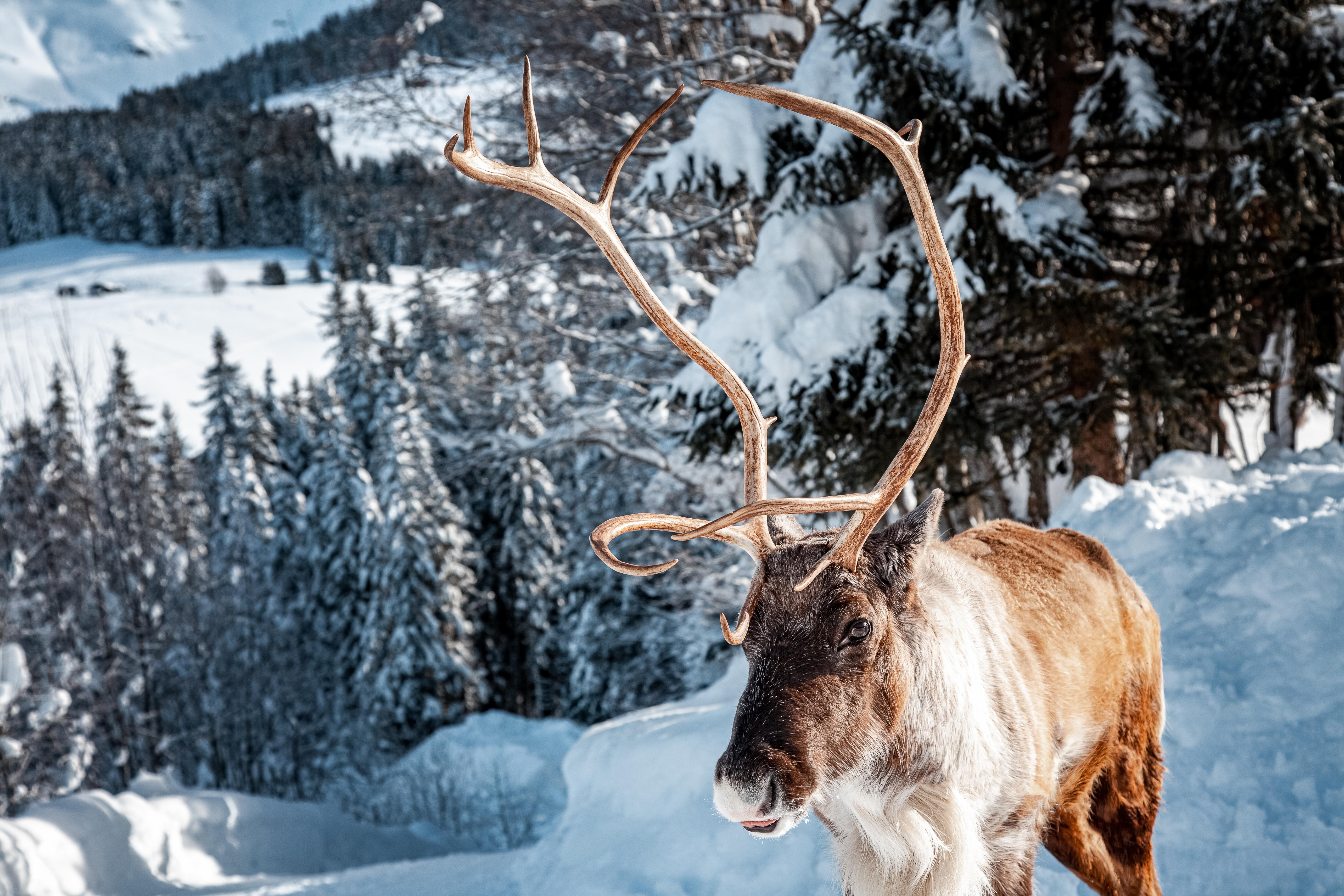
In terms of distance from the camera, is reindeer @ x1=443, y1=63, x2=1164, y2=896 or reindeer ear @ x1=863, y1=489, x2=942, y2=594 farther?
reindeer ear @ x1=863, y1=489, x2=942, y2=594

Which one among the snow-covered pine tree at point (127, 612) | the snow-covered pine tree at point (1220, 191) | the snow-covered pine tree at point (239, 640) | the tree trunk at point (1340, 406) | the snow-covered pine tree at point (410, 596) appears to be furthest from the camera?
the snow-covered pine tree at point (410, 596)

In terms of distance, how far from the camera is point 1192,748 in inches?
139

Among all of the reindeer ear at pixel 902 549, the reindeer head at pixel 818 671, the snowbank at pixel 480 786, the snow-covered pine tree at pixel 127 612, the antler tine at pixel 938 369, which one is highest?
the antler tine at pixel 938 369

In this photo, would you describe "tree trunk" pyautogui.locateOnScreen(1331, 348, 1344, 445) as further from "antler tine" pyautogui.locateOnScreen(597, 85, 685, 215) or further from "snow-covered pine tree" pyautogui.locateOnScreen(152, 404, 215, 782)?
"snow-covered pine tree" pyautogui.locateOnScreen(152, 404, 215, 782)

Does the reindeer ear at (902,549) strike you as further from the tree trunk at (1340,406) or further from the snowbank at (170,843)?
the snowbank at (170,843)

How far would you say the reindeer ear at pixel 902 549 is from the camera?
6.98 ft

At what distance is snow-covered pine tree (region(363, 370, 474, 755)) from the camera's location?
25.7 metres

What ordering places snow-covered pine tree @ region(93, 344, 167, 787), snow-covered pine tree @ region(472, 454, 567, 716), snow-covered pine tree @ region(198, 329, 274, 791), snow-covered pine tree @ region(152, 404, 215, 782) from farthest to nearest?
snow-covered pine tree @ region(472, 454, 567, 716) → snow-covered pine tree @ region(198, 329, 274, 791) → snow-covered pine tree @ region(152, 404, 215, 782) → snow-covered pine tree @ region(93, 344, 167, 787)

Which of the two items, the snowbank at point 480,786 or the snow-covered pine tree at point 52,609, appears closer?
the snow-covered pine tree at point 52,609

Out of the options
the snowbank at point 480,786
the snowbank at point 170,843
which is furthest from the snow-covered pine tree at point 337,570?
the snowbank at point 170,843

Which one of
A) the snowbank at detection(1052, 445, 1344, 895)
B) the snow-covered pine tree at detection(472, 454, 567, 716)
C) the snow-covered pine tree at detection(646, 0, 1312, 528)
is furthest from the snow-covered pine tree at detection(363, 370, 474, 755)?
the snowbank at detection(1052, 445, 1344, 895)

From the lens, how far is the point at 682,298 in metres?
8.45

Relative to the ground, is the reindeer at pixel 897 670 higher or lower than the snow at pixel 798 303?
lower

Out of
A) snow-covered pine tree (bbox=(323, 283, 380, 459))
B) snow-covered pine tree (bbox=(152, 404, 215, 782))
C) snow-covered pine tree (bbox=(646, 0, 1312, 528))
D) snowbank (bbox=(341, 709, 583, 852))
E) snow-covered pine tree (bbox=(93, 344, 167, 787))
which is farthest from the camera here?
snow-covered pine tree (bbox=(323, 283, 380, 459))
